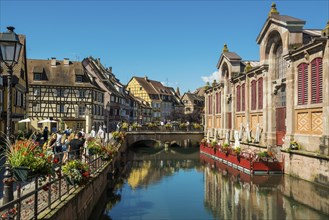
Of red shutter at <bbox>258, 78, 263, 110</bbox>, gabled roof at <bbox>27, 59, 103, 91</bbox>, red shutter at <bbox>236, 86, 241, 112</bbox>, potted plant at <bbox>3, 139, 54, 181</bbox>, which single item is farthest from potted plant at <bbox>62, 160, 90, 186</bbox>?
gabled roof at <bbox>27, 59, 103, 91</bbox>

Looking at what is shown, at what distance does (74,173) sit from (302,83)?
1889 cm

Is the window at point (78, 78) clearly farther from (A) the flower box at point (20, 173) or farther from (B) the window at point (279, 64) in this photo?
(A) the flower box at point (20, 173)

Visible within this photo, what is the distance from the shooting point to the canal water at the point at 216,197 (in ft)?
56.3

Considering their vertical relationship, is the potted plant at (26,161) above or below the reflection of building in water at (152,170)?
above

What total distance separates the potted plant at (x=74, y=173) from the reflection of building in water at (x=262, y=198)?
7527 mm

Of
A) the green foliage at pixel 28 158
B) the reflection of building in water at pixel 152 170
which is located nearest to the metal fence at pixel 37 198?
the green foliage at pixel 28 158

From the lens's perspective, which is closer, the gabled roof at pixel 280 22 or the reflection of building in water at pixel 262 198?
the reflection of building in water at pixel 262 198

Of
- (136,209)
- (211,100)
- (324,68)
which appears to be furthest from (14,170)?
(211,100)

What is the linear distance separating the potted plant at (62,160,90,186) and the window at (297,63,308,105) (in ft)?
58.6

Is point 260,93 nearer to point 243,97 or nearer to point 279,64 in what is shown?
point 279,64

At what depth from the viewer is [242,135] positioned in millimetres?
37938

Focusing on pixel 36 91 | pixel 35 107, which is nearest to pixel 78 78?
pixel 36 91

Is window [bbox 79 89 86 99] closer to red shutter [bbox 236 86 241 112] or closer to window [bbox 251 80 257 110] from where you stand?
red shutter [bbox 236 86 241 112]

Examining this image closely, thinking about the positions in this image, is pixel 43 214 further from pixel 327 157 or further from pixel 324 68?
pixel 324 68
